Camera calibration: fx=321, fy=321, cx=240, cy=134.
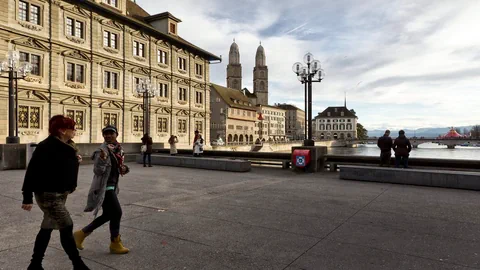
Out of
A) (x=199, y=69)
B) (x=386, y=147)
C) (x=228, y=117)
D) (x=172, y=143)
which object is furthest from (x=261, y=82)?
(x=386, y=147)

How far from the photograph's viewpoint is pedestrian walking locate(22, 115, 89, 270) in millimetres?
3354

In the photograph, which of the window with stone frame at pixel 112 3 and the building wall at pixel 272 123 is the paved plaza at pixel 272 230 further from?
the building wall at pixel 272 123

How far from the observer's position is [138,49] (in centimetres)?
3694

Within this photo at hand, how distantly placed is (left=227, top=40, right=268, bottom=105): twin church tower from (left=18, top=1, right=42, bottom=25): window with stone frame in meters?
113

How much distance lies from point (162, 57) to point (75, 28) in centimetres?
1172

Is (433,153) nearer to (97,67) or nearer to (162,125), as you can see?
(162,125)

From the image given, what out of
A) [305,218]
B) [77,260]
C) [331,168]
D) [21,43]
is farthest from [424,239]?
[21,43]

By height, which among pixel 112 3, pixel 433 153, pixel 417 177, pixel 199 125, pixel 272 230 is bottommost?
pixel 433 153

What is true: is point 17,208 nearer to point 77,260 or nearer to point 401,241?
point 77,260

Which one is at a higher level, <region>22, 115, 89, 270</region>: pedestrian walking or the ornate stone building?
the ornate stone building

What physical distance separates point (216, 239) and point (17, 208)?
15.4 ft

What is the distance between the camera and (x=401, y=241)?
4.89m

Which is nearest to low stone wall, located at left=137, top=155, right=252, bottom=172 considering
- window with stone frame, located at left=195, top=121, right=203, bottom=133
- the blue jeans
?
the blue jeans

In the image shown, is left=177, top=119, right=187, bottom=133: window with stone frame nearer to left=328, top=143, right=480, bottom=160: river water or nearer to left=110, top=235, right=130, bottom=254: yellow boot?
left=328, top=143, right=480, bottom=160: river water
